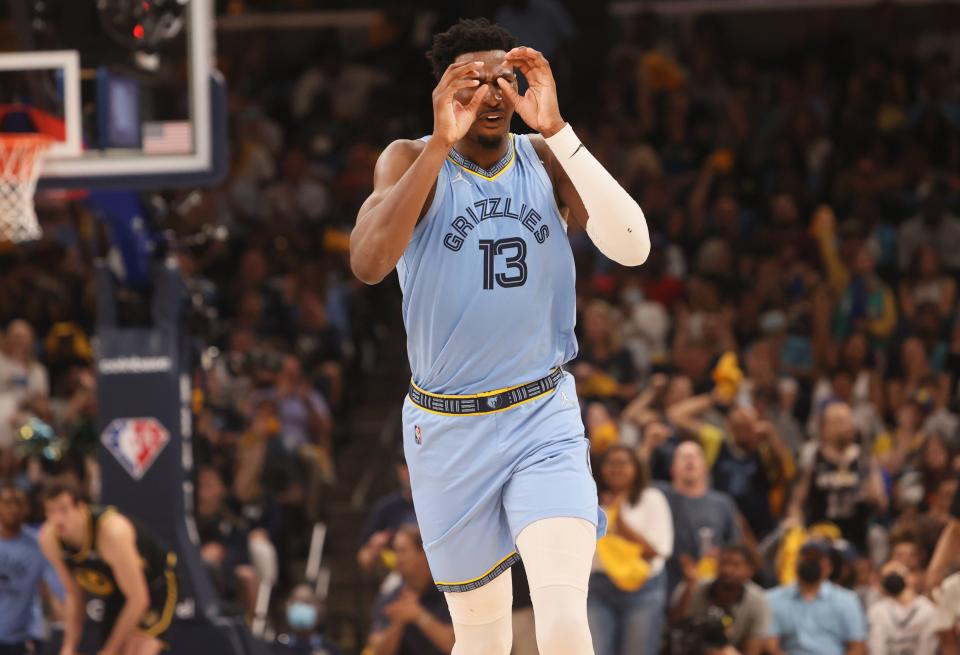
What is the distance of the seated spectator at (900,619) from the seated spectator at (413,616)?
2.66 meters

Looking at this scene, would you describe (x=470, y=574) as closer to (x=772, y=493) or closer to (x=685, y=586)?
(x=685, y=586)

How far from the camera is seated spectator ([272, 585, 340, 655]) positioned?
9.99 meters

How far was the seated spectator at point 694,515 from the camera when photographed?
412 inches

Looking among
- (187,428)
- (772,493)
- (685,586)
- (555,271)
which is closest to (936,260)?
(772,493)

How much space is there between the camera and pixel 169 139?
31.5ft

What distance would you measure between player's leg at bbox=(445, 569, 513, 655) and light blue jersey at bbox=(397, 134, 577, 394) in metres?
0.68

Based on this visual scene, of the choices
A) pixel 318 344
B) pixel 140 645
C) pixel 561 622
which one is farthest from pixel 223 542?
pixel 561 622

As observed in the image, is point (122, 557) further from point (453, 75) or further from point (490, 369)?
point (453, 75)

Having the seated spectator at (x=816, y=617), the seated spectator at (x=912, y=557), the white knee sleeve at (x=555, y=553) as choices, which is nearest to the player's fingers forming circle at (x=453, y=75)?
the white knee sleeve at (x=555, y=553)

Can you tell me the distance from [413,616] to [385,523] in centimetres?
138

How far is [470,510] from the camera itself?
495cm

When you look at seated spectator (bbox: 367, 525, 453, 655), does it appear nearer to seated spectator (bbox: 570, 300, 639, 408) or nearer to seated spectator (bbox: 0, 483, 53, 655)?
seated spectator (bbox: 0, 483, 53, 655)

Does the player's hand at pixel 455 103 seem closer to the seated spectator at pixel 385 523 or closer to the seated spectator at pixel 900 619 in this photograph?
the seated spectator at pixel 900 619

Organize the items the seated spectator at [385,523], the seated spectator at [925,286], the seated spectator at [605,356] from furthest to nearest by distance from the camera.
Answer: the seated spectator at [925,286]
the seated spectator at [605,356]
the seated spectator at [385,523]
